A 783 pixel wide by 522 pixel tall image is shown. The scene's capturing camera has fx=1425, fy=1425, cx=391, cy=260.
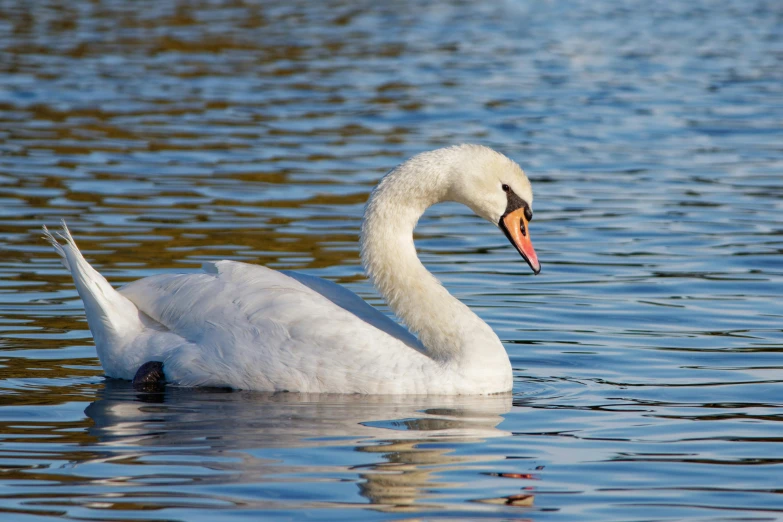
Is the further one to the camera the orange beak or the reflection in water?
the orange beak

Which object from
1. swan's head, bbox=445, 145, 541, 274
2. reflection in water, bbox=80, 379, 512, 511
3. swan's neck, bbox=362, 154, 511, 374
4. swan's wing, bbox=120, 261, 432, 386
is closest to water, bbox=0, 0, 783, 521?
reflection in water, bbox=80, 379, 512, 511

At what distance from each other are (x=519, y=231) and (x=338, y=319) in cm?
125

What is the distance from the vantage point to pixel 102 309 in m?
8.25

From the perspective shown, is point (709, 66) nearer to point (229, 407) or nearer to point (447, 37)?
point (447, 37)

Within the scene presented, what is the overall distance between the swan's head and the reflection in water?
1133mm

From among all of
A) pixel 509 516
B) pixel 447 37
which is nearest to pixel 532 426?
pixel 509 516

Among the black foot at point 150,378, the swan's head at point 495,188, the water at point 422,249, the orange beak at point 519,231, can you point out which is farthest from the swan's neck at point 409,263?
the black foot at point 150,378

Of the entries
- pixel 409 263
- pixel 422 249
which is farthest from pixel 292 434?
pixel 422 249

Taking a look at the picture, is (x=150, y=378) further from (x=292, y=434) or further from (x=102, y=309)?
(x=292, y=434)

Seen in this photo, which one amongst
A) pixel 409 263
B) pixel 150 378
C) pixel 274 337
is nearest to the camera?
pixel 274 337

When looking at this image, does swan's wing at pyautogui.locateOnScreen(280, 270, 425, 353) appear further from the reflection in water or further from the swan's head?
the swan's head

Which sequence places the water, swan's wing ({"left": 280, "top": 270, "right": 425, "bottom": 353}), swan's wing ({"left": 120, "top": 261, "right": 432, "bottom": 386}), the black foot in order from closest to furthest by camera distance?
1. the water
2. swan's wing ({"left": 120, "top": 261, "right": 432, "bottom": 386})
3. the black foot
4. swan's wing ({"left": 280, "top": 270, "right": 425, "bottom": 353})

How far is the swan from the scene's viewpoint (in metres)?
7.86

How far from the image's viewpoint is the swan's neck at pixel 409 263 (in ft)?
26.6
